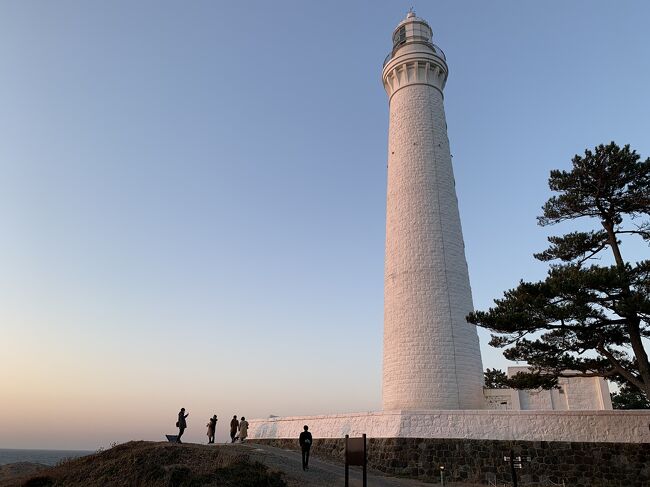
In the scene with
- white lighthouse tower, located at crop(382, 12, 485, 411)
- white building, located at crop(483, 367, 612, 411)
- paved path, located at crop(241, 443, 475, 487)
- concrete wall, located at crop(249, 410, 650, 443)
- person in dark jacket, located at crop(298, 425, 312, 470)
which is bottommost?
paved path, located at crop(241, 443, 475, 487)

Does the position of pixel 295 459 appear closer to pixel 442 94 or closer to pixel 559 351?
pixel 559 351

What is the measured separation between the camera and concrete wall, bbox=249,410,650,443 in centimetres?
1588

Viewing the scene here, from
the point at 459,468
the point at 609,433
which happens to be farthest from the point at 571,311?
the point at 459,468

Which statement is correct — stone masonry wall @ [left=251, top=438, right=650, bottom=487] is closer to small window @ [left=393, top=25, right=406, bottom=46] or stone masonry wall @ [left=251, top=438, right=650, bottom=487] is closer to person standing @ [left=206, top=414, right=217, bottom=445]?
person standing @ [left=206, top=414, right=217, bottom=445]

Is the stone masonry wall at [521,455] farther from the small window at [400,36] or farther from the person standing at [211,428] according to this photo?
the small window at [400,36]

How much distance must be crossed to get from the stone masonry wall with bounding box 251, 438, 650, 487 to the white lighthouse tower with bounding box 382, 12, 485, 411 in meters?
3.00

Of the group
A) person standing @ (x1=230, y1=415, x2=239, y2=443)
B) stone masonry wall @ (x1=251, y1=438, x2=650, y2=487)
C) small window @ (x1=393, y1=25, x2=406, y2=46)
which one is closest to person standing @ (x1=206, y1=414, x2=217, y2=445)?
person standing @ (x1=230, y1=415, x2=239, y2=443)

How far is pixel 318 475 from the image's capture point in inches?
595

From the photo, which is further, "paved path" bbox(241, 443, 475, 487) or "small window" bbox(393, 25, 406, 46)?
"small window" bbox(393, 25, 406, 46)

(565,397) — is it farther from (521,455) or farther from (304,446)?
(304,446)

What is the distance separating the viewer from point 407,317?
72.3 feet

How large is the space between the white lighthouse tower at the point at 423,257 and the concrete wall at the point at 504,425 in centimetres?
234

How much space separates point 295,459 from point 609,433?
34.9 feet

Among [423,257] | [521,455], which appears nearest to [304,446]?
[521,455]
